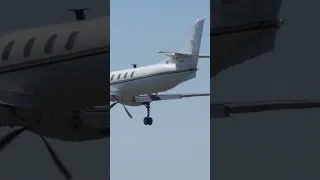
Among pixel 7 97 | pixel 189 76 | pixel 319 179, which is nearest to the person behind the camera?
pixel 7 97

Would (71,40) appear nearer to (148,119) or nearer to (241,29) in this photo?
(241,29)

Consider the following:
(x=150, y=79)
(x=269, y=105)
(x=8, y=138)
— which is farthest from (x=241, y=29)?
(x=150, y=79)

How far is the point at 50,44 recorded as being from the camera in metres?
6.71

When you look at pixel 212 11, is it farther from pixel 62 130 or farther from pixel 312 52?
pixel 62 130

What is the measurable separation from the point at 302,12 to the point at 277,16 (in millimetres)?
288

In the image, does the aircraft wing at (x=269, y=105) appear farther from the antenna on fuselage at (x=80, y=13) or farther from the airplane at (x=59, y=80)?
the antenna on fuselage at (x=80, y=13)

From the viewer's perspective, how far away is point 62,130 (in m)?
6.74

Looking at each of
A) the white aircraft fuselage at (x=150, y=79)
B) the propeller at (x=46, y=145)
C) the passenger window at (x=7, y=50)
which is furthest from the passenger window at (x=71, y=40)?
the white aircraft fuselage at (x=150, y=79)

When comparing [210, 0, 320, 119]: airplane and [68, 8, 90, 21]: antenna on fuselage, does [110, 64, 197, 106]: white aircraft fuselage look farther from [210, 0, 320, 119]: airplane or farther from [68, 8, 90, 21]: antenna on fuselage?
[68, 8, 90, 21]: antenna on fuselage

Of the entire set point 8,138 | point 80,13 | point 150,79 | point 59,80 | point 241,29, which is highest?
point 80,13

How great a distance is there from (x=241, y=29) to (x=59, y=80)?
2166 mm

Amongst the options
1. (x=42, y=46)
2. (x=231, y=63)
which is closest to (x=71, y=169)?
(x=42, y=46)

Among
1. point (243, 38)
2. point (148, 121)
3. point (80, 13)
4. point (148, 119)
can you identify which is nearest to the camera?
point (80, 13)

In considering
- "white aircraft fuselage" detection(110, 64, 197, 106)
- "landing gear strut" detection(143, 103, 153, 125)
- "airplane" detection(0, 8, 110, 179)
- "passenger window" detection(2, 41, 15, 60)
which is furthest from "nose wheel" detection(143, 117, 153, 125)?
"white aircraft fuselage" detection(110, 64, 197, 106)
